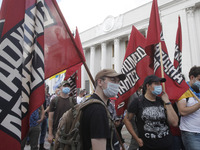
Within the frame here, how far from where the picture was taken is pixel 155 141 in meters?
2.24

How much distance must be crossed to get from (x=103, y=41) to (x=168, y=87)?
877 inches

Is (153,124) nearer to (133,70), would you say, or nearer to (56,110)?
(133,70)

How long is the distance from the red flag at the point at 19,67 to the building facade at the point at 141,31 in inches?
555

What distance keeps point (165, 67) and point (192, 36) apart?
44.1 ft

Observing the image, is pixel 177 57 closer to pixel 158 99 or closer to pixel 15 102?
pixel 158 99

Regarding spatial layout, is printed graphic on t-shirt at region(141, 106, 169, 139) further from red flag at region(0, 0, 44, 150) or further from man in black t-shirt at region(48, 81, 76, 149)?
man in black t-shirt at region(48, 81, 76, 149)

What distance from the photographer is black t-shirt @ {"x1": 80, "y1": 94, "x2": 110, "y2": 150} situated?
1328 millimetres

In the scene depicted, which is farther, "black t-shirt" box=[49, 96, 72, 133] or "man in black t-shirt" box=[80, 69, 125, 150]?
"black t-shirt" box=[49, 96, 72, 133]

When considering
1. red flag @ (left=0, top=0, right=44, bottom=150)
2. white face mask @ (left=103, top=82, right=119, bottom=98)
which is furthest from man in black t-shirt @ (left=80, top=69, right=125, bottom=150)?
red flag @ (left=0, top=0, right=44, bottom=150)

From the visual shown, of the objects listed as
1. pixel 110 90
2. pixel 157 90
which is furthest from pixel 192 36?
pixel 110 90

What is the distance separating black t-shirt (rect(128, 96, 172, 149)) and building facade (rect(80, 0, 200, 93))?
1274cm

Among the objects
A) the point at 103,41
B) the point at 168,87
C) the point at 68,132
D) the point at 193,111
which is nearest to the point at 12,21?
the point at 68,132

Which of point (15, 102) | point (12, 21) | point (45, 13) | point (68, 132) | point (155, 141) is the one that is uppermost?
point (45, 13)

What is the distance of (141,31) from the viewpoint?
65.1 feet
